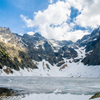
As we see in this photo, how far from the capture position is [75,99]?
16.5 m

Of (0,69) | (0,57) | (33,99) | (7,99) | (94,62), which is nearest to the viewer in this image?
(7,99)

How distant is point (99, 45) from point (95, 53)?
16.7 metres

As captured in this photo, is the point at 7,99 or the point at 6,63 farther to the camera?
the point at 6,63

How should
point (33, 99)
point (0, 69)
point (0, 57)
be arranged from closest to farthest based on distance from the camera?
point (33, 99), point (0, 69), point (0, 57)

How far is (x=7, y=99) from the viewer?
1485cm

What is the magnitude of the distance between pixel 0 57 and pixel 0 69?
52.2 ft

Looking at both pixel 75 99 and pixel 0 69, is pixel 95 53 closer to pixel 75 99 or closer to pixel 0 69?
pixel 0 69

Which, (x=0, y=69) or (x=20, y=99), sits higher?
(x=0, y=69)

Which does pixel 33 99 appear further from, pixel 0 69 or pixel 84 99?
pixel 0 69

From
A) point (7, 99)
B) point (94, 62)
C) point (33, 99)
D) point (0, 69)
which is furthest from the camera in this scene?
point (94, 62)

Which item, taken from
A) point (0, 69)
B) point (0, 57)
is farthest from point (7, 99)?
point (0, 57)

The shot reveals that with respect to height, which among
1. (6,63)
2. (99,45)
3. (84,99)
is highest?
(99,45)

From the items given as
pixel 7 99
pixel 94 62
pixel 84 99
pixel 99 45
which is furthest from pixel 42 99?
pixel 99 45

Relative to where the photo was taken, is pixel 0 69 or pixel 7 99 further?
pixel 0 69
